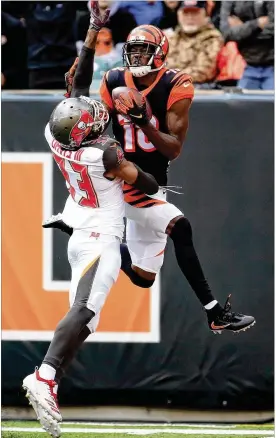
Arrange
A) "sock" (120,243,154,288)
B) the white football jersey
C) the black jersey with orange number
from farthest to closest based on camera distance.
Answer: "sock" (120,243,154,288) → the black jersey with orange number → the white football jersey

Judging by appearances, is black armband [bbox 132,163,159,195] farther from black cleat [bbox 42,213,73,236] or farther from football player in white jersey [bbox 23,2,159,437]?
black cleat [bbox 42,213,73,236]

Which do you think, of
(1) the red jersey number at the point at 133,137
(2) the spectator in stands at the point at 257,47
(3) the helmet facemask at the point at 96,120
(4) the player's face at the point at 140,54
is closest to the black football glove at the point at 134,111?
(3) the helmet facemask at the point at 96,120

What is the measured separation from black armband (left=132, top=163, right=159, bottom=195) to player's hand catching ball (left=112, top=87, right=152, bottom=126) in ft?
0.93

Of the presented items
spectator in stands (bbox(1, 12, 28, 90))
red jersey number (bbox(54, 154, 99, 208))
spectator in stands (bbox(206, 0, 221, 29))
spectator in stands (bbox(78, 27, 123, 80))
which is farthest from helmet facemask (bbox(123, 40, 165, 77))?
spectator in stands (bbox(206, 0, 221, 29))

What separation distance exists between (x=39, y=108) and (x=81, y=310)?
2.93 meters

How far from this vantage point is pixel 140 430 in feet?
27.6

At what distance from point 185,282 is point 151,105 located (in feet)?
7.82

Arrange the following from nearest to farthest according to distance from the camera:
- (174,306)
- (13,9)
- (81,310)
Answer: (81,310)
(174,306)
(13,9)

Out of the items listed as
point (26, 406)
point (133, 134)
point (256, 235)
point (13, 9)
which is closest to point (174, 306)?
point (256, 235)

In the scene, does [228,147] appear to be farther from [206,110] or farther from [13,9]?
[13,9]

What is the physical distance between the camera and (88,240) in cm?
663

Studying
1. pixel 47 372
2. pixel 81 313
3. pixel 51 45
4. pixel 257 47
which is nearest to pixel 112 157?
pixel 81 313

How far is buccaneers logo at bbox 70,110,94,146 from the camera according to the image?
21.2 ft

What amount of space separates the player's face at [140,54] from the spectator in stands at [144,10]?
2756 millimetres
